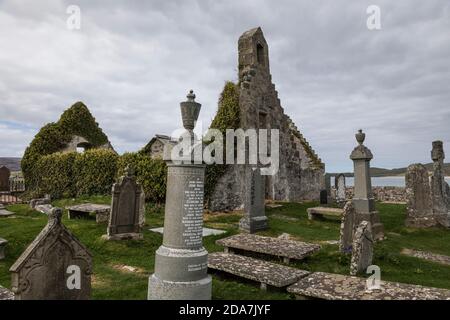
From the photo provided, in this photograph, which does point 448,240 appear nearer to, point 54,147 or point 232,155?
point 232,155

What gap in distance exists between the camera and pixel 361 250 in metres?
6.80

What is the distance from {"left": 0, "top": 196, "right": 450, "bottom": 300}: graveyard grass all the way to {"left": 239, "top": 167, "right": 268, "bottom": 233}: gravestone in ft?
1.31

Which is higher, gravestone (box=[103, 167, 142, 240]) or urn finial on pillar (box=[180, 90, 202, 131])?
urn finial on pillar (box=[180, 90, 202, 131])

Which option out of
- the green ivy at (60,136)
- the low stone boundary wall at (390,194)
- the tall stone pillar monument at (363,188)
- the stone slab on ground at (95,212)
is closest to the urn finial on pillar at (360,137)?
the tall stone pillar monument at (363,188)

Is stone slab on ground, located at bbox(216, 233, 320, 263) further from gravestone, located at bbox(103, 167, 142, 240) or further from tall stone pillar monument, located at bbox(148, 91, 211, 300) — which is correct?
gravestone, located at bbox(103, 167, 142, 240)

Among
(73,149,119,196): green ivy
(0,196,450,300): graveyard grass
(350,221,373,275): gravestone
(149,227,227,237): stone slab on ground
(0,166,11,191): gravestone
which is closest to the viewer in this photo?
(0,196,450,300): graveyard grass

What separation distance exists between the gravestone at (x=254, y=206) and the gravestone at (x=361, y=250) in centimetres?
464

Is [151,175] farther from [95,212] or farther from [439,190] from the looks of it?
[439,190]

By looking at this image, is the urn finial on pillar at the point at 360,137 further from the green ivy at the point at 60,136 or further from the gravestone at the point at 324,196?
the green ivy at the point at 60,136

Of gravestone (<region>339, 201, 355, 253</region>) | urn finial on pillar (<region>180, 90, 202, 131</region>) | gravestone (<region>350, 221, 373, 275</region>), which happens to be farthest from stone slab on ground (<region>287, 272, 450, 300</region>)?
urn finial on pillar (<region>180, 90, 202, 131</region>)

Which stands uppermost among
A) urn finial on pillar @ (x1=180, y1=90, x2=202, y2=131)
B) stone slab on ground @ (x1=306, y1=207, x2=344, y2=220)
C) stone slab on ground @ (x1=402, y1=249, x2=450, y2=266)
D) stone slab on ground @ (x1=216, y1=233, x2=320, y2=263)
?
urn finial on pillar @ (x1=180, y1=90, x2=202, y2=131)

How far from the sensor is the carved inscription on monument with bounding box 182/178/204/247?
5.16 metres

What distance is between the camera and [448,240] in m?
10.9

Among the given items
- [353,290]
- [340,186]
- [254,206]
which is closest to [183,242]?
[353,290]
